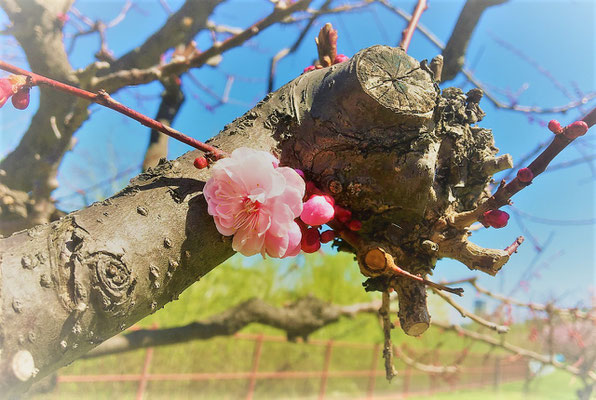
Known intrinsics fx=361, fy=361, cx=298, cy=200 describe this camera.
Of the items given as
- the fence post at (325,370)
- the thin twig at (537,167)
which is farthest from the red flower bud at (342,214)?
the fence post at (325,370)

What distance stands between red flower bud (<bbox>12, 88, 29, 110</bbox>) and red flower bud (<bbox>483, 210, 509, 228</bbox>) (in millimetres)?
727

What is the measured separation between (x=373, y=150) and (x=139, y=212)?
41cm

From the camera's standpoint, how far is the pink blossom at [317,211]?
2.02 feet

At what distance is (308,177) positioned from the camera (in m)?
0.70

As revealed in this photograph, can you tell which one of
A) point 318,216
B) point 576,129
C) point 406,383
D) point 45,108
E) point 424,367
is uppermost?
point 45,108

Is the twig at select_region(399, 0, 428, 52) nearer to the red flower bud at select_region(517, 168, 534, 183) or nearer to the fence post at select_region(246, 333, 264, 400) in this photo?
the red flower bud at select_region(517, 168, 534, 183)

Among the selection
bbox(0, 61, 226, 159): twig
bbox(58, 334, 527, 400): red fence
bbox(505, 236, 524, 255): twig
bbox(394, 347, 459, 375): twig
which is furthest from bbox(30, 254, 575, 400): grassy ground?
bbox(0, 61, 226, 159): twig

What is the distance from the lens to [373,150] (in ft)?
2.14

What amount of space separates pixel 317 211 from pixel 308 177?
11 centimetres

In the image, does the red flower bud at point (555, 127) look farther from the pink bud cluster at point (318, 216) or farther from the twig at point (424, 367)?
the twig at point (424, 367)

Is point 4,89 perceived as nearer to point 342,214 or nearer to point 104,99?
point 104,99

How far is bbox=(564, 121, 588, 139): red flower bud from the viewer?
0.49 m

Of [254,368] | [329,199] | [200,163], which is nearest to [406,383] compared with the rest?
→ [254,368]

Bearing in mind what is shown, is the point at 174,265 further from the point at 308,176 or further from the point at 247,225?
the point at 308,176
